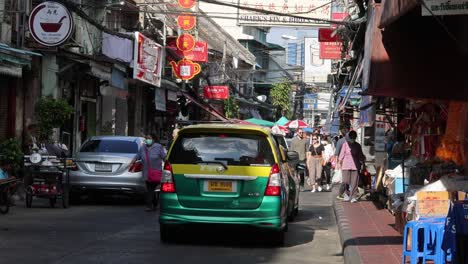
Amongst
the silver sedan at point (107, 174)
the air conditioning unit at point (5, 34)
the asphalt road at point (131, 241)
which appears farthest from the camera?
the air conditioning unit at point (5, 34)

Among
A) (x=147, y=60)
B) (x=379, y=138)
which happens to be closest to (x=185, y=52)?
(x=147, y=60)

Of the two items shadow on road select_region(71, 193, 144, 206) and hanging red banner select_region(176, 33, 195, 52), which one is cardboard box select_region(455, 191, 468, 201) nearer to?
shadow on road select_region(71, 193, 144, 206)

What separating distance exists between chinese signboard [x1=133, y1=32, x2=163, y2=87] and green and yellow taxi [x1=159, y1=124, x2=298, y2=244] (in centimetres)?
1892

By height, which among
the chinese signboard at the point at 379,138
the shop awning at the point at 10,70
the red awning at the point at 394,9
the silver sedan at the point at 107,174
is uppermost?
the red awning at the point at 394,9

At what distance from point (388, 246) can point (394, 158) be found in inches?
263

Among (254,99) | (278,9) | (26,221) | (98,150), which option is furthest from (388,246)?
(254,99)

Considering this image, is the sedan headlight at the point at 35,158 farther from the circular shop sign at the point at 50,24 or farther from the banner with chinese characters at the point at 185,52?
the banner with chinese characters at the point at 185,52

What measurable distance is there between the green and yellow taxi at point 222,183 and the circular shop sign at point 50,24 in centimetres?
920

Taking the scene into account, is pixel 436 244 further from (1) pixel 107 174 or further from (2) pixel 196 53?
(2) pixel 196 53

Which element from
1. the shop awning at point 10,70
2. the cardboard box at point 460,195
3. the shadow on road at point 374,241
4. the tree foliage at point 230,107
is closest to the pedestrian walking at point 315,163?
the shop awning at point 10,70

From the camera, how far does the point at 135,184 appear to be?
60.0 feet

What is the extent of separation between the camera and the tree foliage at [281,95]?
230 feet

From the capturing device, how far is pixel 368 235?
42.0 ft

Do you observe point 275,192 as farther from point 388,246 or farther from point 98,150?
point 98,150
